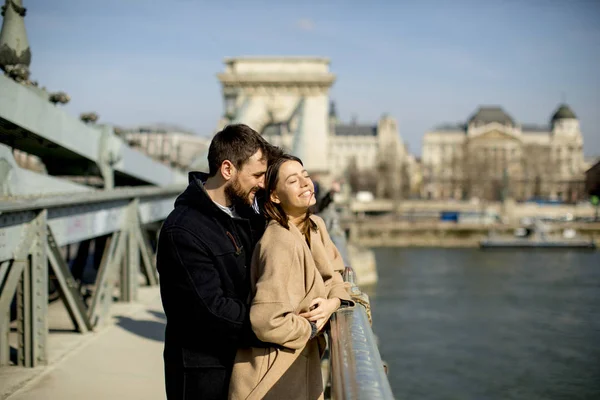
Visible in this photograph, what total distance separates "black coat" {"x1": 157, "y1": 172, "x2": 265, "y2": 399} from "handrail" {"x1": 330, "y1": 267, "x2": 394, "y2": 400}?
27cm

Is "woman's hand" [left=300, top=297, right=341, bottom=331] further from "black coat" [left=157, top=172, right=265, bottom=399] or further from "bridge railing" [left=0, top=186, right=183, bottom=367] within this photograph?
"bridge railing" [left=0, top=186, right=183, bottom=367]

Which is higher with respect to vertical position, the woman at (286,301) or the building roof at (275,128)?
the building roof at (275,128)

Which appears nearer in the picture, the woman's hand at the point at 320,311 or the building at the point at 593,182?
the woman's hand at the point at 320,311

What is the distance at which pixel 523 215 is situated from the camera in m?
54.2

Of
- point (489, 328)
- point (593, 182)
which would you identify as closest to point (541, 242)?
point (489, 328)

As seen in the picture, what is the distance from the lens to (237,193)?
243 centimetres

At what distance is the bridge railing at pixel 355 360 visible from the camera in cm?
160

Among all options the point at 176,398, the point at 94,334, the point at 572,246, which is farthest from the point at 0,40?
the point at 572,246

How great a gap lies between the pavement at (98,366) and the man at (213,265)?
→ 1.61 m

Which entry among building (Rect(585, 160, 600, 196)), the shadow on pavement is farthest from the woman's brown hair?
building (Rect(585, 160, 600, 196))

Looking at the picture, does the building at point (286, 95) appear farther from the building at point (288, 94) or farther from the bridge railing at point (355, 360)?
the bridge railing at point (355, 360)

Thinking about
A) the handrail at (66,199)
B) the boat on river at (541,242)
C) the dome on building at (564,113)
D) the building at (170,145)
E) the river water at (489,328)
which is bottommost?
the boat on river at (541,242)

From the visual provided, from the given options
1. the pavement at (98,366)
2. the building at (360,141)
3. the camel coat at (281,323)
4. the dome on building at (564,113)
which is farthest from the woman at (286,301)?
the dome on building at (564,113)

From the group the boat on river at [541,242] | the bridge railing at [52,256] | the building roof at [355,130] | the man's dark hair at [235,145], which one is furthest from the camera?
the building roof at [355,130]
